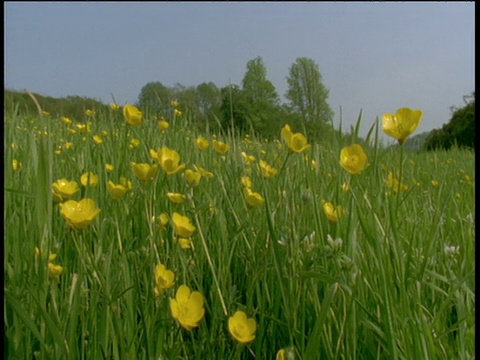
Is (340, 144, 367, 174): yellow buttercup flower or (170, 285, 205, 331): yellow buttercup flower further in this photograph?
(340, 144, 367, 174): yellow buttercup flower

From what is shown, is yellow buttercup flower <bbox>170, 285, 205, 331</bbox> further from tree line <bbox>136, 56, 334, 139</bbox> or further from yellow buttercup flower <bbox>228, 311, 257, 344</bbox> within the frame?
tree line <bbox>136, 56, 334, 139</bbox>

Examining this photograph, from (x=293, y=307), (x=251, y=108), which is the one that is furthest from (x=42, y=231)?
(x=251, y=108)

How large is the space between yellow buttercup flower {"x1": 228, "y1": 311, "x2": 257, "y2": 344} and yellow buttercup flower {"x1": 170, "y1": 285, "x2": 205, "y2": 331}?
37 millimetres

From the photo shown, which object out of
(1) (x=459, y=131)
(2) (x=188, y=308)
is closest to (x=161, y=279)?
(2) (x=188, y=308)

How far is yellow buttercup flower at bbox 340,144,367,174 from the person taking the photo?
2.21ft

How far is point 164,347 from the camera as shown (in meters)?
0.57

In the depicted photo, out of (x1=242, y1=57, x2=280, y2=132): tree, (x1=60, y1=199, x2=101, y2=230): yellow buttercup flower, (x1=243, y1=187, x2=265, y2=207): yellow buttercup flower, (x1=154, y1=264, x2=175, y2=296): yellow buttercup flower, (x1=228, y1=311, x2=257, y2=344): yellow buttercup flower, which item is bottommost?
(x1=228, y1=311, x2=257, y2=344): yellow buttercup flower

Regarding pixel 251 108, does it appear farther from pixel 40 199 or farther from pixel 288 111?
pixel 40 199

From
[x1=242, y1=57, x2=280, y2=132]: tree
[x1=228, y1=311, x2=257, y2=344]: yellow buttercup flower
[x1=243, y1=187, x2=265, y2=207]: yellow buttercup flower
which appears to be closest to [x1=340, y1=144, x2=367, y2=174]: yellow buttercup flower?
[x1=243, y1=187, x2=265, y2=207]: yellow buttercup flower

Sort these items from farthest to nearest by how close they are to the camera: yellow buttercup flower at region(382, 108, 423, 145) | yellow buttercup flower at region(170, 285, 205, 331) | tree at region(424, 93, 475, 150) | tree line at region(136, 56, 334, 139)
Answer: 1. tree at region(424, 93, 475, 150)
2. tree line at region(136, 56, 334, 139)
3. yellow buttercup flower at region(382, 108, 423, 145)
4. yellow buttercup flower at region(170, 285, 205, 331)

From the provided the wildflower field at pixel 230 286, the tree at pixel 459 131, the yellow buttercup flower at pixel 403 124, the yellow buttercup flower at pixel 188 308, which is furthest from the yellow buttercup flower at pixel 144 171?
the tree at pixel 459 131

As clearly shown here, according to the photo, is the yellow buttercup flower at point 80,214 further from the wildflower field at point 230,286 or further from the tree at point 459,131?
the tree at point 459,131

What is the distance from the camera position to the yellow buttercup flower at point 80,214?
0.55 meters

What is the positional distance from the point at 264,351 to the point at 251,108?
149 centimetres
